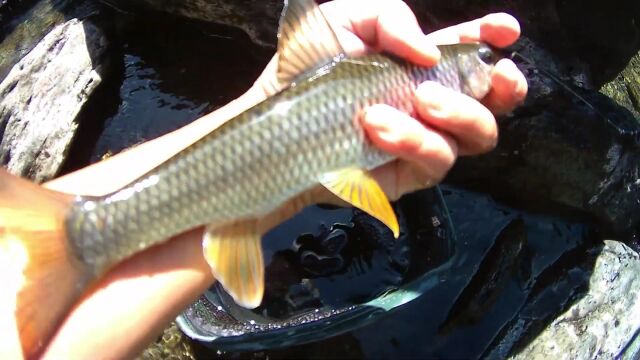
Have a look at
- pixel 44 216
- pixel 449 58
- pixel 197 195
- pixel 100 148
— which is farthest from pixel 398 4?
pixel 100 148

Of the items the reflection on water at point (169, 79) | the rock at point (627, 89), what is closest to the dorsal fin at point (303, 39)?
the reflection on water at point (169, 79)

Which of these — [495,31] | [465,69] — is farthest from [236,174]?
[495,31]

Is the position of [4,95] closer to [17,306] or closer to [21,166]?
[21,166]

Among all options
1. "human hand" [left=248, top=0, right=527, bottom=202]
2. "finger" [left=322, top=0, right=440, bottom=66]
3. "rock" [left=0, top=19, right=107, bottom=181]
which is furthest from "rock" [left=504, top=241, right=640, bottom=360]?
"rock" [left=0, top=19, right=107, bottom=181]

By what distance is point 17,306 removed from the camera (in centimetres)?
236

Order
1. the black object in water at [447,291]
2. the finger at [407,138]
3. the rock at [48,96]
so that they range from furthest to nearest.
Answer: the rock at [48,96], the black object in water at [447,291], the finger at [407,138]

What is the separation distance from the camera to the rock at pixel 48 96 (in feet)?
14.3

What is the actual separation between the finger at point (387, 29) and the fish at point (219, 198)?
19 cm

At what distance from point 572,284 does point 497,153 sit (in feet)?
2.57

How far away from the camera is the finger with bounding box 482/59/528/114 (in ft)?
8.88

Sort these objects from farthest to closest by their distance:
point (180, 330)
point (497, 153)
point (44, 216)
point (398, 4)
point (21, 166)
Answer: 1. point (21, 166)
2. point (497, 153)
3. point (180, 330)
4. point (398, 4)
5. point (44, 216)

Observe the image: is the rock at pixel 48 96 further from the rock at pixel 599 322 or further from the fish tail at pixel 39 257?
the rock at pixel 599 322

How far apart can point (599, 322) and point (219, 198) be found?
210 centimetres

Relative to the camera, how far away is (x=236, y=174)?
93.7 inches
